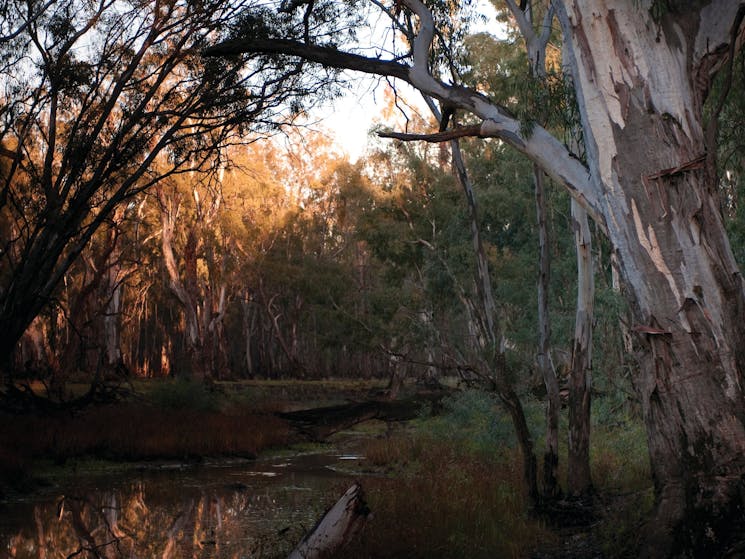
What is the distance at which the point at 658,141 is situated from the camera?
4.75 metres

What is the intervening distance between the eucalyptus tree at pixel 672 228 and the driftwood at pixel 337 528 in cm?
178

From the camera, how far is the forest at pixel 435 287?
4652 mm

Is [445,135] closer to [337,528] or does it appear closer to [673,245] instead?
[673,245]

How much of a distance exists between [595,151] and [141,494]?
7.74 m

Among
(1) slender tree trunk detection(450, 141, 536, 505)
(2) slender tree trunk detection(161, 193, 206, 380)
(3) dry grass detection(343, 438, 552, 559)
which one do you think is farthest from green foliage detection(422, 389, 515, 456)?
(2) slender tree trunk detection(161, 193, 206, 380)

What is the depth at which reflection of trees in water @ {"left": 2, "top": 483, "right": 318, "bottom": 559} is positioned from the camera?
22.3 feet

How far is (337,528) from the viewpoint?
4.89m

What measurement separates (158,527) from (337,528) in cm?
381

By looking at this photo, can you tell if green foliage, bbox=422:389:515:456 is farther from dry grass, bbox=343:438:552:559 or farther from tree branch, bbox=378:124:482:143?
tree branch, bbox=378:124:482:143

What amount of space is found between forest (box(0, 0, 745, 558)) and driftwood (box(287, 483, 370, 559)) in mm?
29

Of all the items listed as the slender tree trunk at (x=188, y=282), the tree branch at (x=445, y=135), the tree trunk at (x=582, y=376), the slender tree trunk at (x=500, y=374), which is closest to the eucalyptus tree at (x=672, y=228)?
the tree branch at (x=445, y=135)

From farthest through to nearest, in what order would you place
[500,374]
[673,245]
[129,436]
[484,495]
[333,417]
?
[333,417]
[129,436]
[484,495]
[500,374]
[673,245]

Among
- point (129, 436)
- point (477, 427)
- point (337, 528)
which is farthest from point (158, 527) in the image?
point (477, 427)

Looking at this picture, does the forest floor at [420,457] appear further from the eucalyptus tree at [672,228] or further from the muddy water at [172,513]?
the eucalyptus tree at [672,228]
